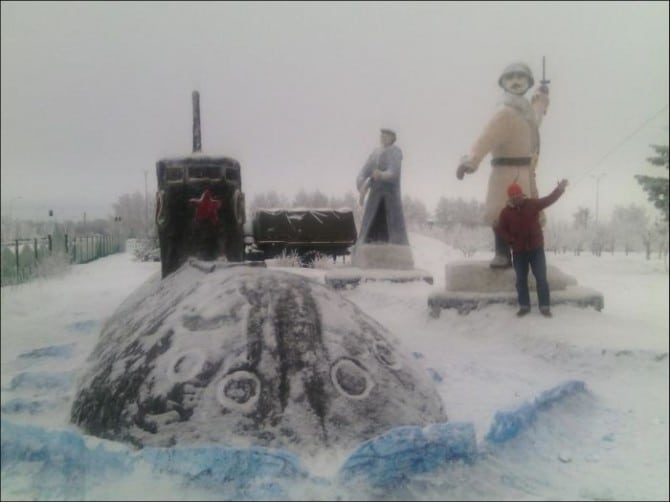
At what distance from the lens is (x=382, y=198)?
236 inches

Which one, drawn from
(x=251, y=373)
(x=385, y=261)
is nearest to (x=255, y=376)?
(x=251, y=373)

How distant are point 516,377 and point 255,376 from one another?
41.9 inches

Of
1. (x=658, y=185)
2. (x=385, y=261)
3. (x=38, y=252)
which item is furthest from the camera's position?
(x=385, y=261)

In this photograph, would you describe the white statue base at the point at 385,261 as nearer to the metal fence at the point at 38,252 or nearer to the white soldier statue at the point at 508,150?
the white soldier statue at the point at 508,150

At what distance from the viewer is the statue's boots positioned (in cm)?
354

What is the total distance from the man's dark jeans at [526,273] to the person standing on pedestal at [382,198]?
8.62ft

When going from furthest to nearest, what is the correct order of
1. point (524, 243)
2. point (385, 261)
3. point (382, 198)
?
point (382, 198) < point (385, 261) < point (524, 243)

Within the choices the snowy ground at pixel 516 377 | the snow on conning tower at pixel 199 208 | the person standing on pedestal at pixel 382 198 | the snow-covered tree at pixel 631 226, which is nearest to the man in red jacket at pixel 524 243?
the snowy ground at pixel 516 377

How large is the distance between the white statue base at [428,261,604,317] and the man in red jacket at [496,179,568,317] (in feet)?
0.59

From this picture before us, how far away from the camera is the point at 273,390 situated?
1.39 metres

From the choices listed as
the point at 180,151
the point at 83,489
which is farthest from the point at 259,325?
the point at 180,151

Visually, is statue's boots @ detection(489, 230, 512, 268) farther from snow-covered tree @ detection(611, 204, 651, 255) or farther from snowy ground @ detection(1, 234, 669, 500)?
snow-covered tree @ detection(611, 204, 651, 255)

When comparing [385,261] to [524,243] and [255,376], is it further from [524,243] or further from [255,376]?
[255,376]

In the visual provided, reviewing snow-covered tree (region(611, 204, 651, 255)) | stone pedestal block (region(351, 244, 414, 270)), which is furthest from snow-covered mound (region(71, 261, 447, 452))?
stone pedestal block (region(351, 244, 414, 270))
